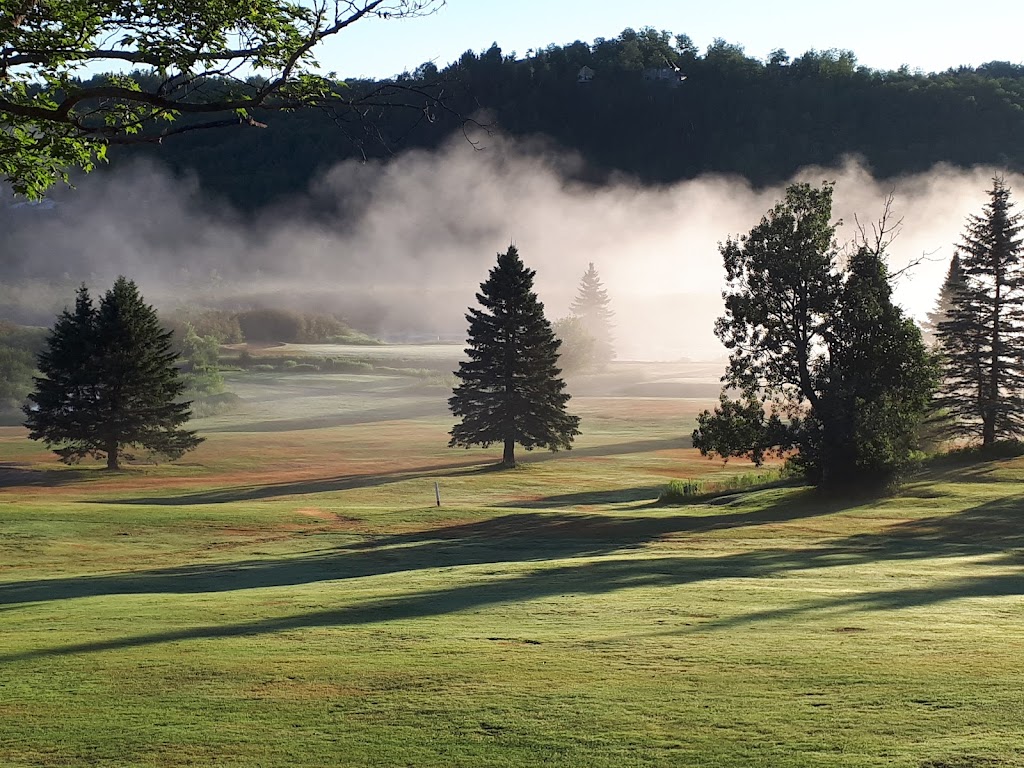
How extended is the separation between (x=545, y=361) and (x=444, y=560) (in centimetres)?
4024

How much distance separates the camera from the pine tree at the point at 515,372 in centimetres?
6488

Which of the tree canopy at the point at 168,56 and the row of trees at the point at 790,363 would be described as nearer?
the tree canopy at the point at 168,56

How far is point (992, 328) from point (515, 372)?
27454 millimetres

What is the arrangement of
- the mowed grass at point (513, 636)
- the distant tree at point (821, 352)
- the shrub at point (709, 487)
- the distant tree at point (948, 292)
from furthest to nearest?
the distant tree at point (948, 292) < the shrub at point (709, 487) < the distant tree at point (821, 352) < the mowed grass at point (513, 636)

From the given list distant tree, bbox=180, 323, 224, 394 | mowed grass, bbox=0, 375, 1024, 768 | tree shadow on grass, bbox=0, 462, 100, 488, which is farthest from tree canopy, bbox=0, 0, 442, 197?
distant tree, bbox=180, 323, 224, 394

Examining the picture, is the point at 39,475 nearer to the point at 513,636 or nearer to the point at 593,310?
the point at 513,636

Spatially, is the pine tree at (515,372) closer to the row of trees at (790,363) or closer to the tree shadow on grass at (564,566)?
the row of trees at (790,363)

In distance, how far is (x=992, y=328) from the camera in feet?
175

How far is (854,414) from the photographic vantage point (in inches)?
1542

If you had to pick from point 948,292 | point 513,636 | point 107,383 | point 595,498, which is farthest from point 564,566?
point 948,292

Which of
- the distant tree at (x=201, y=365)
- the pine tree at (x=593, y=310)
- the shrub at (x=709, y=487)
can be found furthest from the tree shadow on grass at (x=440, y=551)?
the pine tree at (x=593, y=310)

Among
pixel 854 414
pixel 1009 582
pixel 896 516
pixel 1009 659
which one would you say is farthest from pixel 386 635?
pixel 854 414

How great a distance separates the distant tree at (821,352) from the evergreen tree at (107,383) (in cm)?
3428

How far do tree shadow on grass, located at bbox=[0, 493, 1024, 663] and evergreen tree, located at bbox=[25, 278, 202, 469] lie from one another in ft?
106
